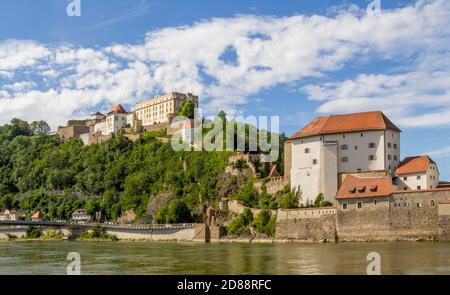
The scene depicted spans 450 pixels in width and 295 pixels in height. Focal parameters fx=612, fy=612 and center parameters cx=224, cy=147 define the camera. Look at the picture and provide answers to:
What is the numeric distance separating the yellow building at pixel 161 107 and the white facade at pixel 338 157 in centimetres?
5071

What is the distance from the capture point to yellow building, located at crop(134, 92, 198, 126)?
375ft

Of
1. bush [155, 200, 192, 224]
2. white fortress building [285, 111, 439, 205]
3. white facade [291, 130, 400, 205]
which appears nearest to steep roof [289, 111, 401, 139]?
white fortress building [285, 111, 439, 205]

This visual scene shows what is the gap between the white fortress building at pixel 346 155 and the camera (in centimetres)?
5847

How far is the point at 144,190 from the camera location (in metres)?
88.8

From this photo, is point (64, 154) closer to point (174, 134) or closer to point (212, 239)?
point (174, 134)

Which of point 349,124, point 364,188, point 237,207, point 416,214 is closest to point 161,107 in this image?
point 237,207

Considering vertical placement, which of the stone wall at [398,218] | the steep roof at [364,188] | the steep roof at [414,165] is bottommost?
the stone wall at [398,218]

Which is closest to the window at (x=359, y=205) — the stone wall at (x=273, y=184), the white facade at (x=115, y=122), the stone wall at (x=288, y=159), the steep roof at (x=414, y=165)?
the steep roof at (x=414, y=165)

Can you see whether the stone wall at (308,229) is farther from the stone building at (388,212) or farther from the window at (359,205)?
the window at (359,205)

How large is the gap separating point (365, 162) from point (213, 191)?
23081 mm

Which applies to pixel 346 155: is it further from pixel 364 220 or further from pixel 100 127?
pixel 100 127

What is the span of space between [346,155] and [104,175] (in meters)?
51.8

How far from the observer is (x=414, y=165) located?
5684cm
